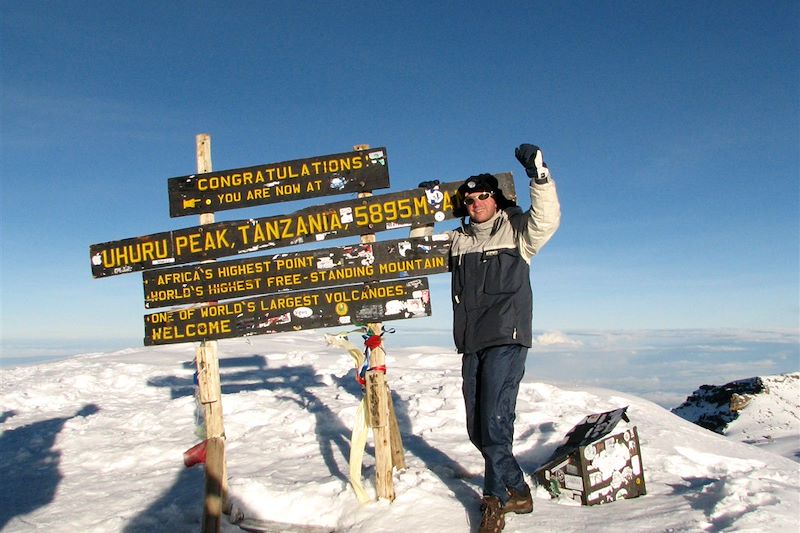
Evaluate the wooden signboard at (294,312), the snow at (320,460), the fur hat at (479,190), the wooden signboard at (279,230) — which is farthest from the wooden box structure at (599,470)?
the wooden signboard at (279,230)

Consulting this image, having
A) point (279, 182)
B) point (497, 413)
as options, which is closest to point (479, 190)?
point (497, 413)

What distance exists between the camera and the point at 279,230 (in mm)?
5379

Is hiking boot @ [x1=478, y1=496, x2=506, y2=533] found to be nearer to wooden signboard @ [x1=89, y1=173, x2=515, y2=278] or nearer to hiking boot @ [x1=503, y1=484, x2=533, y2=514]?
hiking boot @ [x1=503, y1=484, x2=533, y2=514]

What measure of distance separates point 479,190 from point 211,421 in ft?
10.4

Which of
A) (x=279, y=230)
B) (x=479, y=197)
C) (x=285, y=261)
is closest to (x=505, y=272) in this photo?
(x=479, y=197)

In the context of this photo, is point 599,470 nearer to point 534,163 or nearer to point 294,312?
point 534,163

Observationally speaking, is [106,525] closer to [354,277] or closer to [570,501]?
[354,277]

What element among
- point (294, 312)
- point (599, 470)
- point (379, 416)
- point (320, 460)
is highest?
point (294, 312)

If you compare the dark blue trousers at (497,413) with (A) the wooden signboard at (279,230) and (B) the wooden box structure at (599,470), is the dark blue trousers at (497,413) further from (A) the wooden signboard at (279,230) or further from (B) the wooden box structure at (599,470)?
(A) the wooden signboard at (279,230)

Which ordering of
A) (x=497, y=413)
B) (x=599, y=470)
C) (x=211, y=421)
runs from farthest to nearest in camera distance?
1. (x=211, y=421)
2. (x=599, y=470)
3. (x=497, y=413)

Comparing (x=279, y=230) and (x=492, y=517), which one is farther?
(x=279, y=230)

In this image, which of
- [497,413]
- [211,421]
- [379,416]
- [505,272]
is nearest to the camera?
[497,413]

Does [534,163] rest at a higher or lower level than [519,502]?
higher

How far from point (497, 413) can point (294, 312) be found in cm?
216
